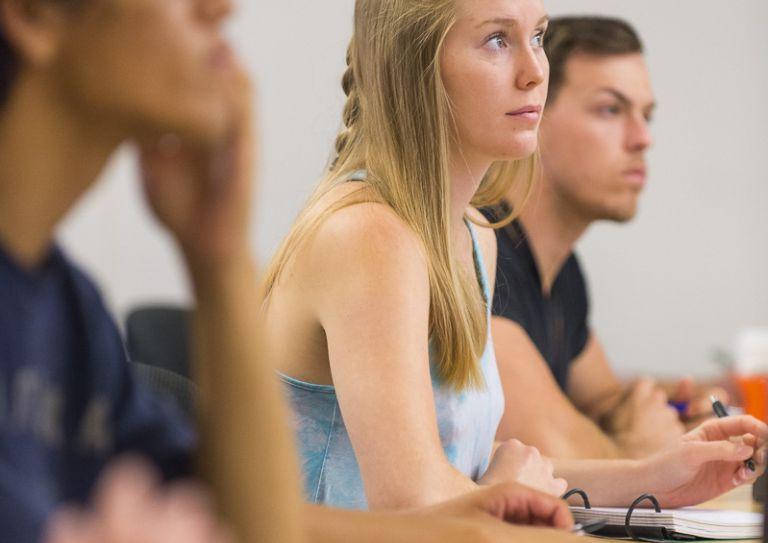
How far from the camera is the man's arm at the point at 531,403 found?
5.38ft

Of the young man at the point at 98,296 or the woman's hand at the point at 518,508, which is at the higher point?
the young man at the point at 98,296

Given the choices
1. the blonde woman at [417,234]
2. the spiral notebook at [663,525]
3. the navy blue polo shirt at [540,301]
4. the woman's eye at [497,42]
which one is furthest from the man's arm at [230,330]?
the navy blue polo shirt at [540,301]

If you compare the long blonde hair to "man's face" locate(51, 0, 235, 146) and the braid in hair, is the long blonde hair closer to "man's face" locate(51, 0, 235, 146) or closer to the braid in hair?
the braid in hair

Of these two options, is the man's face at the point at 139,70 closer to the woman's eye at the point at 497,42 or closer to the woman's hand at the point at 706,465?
the woman's eye at the point at 497,42

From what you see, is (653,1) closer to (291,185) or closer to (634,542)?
(291,185)

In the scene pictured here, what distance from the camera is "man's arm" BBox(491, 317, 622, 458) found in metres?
1.64

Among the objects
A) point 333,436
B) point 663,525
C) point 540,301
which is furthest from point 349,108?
point 540,301

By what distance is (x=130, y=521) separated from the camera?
0.41 meters

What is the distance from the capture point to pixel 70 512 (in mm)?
469

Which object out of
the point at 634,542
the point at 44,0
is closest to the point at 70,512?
the point at 44,0

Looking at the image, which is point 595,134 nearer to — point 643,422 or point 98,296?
point 643,422

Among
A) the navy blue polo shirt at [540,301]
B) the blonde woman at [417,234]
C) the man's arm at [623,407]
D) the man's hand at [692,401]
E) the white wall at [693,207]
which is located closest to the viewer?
the blonde woman at [417,234]

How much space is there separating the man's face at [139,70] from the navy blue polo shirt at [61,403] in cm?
7

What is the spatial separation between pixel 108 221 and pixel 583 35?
1532 mm
